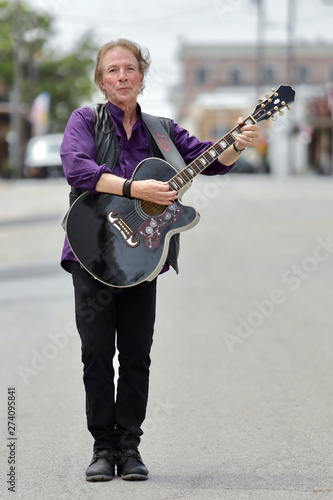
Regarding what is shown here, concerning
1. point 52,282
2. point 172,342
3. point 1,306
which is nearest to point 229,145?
point 172,342

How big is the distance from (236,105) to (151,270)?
227ft

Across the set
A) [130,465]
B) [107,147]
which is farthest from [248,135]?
[130,465]

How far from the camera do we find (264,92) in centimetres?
6750

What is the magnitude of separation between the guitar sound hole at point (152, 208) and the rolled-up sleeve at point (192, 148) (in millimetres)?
357

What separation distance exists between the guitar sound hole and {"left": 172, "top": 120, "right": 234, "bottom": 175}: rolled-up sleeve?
0.36 metres

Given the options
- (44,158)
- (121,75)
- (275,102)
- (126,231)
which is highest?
(44,158)

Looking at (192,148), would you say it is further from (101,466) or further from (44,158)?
(44,158)

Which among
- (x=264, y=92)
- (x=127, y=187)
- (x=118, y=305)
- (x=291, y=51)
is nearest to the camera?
(x=127, y=187)

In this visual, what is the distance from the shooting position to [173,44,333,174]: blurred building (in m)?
59.8

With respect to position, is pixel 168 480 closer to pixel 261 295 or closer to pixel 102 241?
pixel 102 241

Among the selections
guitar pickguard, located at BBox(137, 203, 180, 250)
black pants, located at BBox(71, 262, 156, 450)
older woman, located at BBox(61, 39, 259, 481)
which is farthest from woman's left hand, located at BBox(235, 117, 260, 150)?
black pants, located at BBox(71, 262, 156, 450)

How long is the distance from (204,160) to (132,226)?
0.44m

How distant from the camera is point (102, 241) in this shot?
12.7 ft

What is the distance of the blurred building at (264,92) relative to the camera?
196 feet
